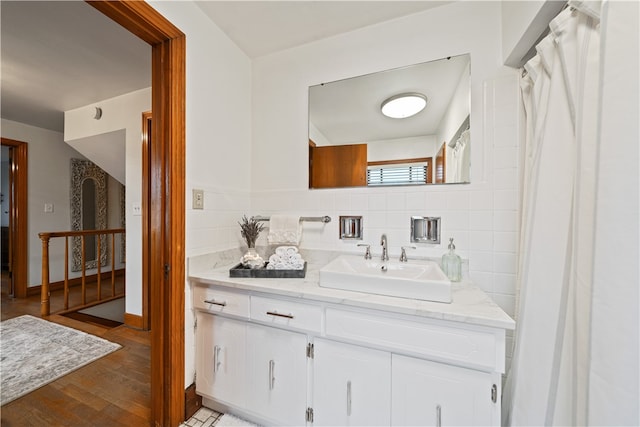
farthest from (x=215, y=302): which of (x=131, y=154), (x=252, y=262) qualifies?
(x=131, y=154)

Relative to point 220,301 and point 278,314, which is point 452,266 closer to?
point 278,314

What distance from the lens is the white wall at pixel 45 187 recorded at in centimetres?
335

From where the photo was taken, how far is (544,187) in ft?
3.25

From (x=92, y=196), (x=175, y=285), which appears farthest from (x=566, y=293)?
(x=92, y=196)

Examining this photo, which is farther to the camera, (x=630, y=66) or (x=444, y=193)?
(x=444, y=193)

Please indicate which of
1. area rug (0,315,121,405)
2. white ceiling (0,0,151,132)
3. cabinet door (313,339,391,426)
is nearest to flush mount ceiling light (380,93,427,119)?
cabinet door (313,339,391,426)

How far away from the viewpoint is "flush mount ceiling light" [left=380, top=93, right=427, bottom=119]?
150 centimetres

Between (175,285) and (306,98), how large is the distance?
1414 millimetres

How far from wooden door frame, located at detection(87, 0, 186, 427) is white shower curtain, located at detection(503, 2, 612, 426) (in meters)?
1.56

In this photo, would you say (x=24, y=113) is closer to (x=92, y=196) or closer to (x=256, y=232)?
(x=92, y=196)

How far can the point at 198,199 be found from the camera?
1.42 metres

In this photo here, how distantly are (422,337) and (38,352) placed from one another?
2.81 m

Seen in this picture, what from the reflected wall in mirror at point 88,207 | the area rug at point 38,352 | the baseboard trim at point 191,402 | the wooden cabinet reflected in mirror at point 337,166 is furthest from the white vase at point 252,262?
the reflected wall in mirror at point 88,207

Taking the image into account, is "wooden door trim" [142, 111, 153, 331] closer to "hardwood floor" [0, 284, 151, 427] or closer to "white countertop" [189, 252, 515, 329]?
"hardwood floor" [0, 284, 151, 427]
